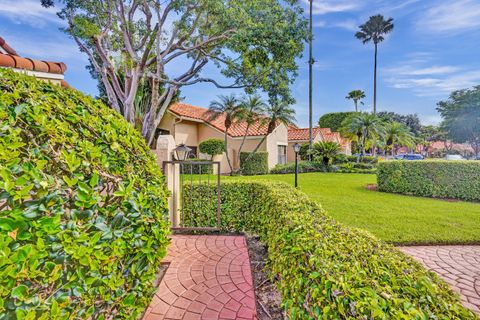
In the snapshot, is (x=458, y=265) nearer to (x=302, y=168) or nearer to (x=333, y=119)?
(x=302, y=168)

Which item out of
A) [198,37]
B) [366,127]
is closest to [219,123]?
[198,37]

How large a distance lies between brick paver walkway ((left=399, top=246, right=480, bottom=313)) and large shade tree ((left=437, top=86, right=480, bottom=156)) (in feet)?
100

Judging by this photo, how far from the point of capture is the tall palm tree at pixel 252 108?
19047 mm

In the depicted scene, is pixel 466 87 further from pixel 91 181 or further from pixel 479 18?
pixel 91 181

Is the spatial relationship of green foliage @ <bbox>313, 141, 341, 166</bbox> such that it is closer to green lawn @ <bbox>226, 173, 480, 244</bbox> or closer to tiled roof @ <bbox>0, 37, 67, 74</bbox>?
green lawn @ <bbox>226, 173, 480, 244</bbox>

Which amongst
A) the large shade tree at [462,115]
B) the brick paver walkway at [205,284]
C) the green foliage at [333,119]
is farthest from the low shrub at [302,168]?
the green foliage at [333,119]

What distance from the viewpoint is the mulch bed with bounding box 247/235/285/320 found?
104 inches

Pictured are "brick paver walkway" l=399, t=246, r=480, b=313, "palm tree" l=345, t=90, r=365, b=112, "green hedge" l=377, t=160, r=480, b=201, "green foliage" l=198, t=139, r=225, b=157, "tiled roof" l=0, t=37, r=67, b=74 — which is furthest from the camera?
"palm tree" l=345, t=90, r=365, b=112

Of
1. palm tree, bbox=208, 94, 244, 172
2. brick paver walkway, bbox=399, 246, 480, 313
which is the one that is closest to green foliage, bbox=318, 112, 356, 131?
palm tree, bbox=208, 94, 244, 172

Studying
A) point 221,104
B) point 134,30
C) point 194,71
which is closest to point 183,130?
point 221,104

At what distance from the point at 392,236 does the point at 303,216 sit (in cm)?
406

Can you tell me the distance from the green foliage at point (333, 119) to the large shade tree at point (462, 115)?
43.4 ft

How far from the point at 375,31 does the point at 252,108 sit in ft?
93.9

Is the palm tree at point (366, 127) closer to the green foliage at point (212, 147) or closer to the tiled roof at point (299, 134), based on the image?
the tiled roof at point (299, 134)
